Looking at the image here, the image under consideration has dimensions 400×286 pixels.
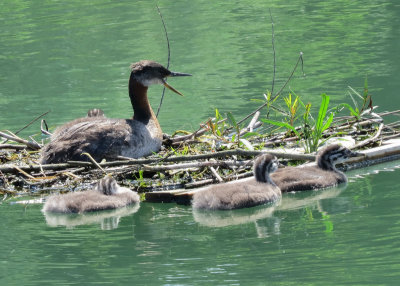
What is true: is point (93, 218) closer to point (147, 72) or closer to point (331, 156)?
point (331, 156)

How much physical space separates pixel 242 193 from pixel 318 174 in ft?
3.57

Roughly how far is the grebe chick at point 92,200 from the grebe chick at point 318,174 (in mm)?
1564

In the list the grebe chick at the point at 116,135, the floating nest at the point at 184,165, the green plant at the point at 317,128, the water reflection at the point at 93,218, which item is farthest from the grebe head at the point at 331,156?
the grebe chick at the point at 116,135

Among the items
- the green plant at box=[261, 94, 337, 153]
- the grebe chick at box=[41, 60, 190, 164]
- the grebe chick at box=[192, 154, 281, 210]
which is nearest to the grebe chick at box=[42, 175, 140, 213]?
the grebe chick at box=[192, 154, 281, 210]

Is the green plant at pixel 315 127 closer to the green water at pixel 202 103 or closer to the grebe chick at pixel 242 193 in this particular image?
the green water at pixel 202 103

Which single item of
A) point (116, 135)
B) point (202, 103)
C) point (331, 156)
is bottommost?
point (202, 103)

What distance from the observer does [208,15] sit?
25406 millimetres

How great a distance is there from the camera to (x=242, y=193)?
8445 mm

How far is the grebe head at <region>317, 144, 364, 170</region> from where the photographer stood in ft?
30.5

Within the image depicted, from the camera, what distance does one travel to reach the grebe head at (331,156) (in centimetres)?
929

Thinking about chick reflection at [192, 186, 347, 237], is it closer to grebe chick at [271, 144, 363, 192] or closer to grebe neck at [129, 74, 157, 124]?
grebe chick at [271, 144, 363, 192]

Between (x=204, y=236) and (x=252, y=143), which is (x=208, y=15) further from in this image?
(x=204, y=236)

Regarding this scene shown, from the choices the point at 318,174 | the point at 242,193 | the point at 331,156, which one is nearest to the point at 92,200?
the point at 242,193

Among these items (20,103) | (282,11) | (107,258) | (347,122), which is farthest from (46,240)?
(282,11)
